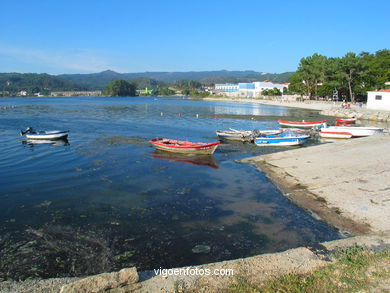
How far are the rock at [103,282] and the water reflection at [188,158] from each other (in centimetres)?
1679

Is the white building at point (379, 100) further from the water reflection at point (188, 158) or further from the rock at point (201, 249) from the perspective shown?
the rock at point (201, 249)

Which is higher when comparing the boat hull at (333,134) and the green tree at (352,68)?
the green tree at (352,68)

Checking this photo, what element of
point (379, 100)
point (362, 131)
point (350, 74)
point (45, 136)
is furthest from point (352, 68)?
point (45, 136)

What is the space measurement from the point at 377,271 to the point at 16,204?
15.7m

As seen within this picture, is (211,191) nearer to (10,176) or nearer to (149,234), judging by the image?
(149,234)

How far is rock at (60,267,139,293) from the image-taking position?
6777 millimetres

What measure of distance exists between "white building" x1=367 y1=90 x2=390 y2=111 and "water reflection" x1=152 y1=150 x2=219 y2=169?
51.1 meters

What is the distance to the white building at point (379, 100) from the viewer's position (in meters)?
61.3

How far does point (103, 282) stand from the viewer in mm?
7008

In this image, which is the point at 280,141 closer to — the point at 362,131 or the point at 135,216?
the point at 362,131

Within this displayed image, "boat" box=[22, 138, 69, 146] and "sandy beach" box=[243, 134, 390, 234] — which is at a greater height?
"boat" box=[22, 138, 69, 146]

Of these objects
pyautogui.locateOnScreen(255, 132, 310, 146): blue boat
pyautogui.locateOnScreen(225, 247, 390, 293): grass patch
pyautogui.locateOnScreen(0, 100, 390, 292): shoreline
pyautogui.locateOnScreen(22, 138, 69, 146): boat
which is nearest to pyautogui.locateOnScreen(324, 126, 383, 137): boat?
pyautogui.locateOnScreen(0, 100, 390, 292): shoreline

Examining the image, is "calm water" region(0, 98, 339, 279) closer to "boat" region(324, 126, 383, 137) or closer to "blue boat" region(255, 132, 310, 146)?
"blue boat" region(255, 132, 310, 146)

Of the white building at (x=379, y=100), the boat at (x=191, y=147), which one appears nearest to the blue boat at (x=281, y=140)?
the boat at (x=191, y=147)
